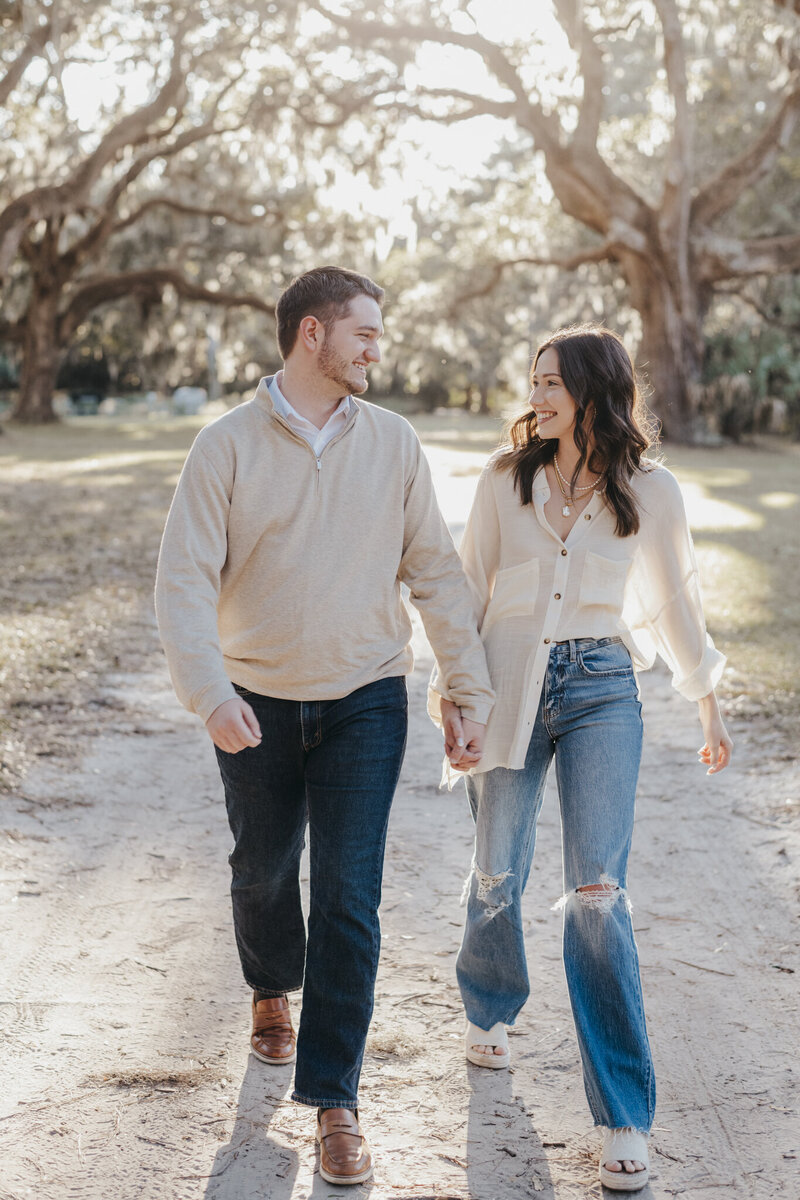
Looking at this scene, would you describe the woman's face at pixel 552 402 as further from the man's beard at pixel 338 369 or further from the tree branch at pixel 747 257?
the tree branch at pixel 747 257

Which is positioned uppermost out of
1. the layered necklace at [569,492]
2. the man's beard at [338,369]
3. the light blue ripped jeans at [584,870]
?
the man's beard at [338,369]

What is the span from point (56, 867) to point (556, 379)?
2.55 m

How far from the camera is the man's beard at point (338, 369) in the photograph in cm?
288

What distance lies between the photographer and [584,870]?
278cm

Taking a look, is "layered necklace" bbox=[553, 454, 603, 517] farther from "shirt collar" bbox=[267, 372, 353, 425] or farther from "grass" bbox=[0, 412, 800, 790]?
"grass" bbox=[0, 412, 800, 790]

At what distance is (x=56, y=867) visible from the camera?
4387mm

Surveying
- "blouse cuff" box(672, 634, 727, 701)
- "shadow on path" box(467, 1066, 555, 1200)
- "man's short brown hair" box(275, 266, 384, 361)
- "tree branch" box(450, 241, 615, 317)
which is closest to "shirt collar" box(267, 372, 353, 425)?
"man's short brown hair" box(275, 266, 384, 361)

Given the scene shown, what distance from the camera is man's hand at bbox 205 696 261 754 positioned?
102 inches

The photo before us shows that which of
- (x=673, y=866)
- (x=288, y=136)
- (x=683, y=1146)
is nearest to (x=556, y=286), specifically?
(x=288, y=136)

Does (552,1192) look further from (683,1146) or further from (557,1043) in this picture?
(557,1043)

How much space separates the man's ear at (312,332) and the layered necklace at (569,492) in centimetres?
71

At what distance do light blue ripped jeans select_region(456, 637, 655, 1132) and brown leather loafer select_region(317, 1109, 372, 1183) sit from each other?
0.51 metres

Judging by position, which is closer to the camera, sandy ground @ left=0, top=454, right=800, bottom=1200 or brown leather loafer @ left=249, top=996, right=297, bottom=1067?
sandy ground @ left=0, top=454, right=800, bottom=1200

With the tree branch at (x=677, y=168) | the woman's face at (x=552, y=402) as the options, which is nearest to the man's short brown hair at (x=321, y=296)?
the woman's face at (x=552, y=402)
